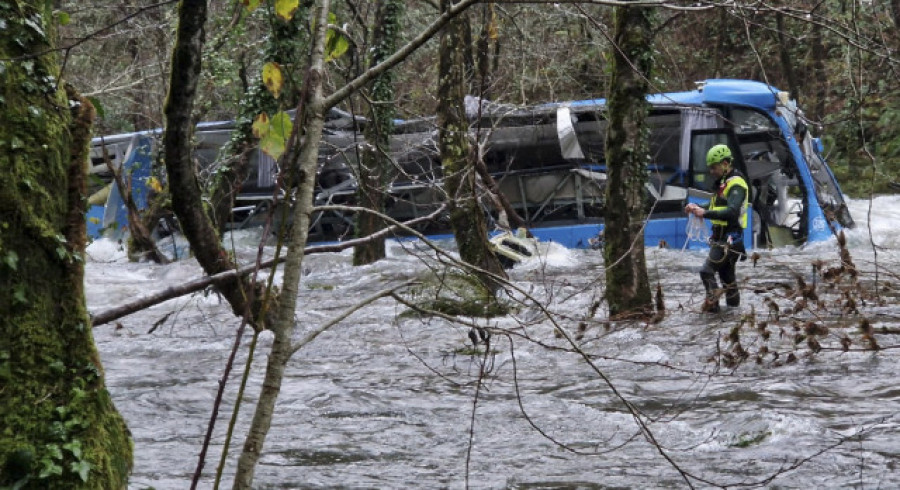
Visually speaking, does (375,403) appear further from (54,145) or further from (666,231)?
(666,231)

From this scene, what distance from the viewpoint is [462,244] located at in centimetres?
1384

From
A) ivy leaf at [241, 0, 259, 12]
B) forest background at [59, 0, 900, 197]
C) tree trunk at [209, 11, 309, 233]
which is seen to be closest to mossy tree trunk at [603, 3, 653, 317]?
tree trunk at [209, 11, 309, 233]

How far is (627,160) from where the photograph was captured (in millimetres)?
10602

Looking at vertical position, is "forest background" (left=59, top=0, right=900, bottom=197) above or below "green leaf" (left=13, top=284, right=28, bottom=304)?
above

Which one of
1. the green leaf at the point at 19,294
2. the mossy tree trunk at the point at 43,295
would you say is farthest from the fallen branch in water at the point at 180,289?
the green leaf at the point at 19,294

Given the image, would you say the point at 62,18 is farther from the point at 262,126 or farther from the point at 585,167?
the point at 585,167

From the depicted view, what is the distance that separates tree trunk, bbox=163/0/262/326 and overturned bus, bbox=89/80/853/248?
1158cm

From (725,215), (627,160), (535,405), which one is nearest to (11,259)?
(535,405)

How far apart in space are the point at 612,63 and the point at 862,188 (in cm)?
1784

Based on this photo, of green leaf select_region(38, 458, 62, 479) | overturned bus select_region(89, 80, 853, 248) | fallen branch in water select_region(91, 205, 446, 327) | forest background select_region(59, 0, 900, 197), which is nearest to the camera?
green leaf select_region(38, 458, 62, 479)

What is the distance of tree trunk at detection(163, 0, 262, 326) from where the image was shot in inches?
165

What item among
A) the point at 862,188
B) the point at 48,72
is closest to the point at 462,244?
the point at 48,72

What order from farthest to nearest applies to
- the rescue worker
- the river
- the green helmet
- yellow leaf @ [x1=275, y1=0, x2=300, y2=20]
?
1. the green helmet
2. the rescue worker
3. the river
4. yellow leaf @ [x1=275, y1=0, x2=300, y2=20]

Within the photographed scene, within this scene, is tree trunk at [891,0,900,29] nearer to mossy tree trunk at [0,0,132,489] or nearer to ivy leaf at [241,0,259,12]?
ivy leaf at [241,0,259,12]
